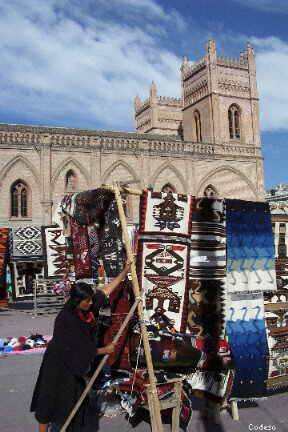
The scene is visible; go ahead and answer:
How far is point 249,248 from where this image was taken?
5.17 meters

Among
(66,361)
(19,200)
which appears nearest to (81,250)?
(66,361)

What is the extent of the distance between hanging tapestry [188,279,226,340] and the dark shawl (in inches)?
64.1

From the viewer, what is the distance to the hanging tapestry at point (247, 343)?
195 inches

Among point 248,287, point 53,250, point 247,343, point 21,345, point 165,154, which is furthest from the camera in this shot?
point 165,154

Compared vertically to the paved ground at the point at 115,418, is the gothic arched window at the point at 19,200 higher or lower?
higher

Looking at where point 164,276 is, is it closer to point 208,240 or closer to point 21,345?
point 208,240

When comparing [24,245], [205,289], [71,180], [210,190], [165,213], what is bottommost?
[205,289]

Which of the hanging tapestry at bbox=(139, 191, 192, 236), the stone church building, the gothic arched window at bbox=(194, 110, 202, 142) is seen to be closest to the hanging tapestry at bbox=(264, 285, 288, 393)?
the hanging tapestry at bbox=(139, 191, 192, 236)

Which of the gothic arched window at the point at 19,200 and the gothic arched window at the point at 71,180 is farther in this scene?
the gothic arched window at the point at 71,180

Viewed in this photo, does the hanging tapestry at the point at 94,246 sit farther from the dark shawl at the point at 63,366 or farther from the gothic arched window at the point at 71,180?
the gothic arched window at the point at 71,180

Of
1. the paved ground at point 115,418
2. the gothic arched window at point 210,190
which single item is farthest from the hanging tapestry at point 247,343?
the gothic arched window at point 210,190

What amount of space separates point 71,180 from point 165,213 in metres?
23.9

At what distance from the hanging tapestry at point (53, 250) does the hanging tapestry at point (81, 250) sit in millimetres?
4811

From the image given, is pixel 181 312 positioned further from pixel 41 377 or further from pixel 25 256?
pixel 25 256
